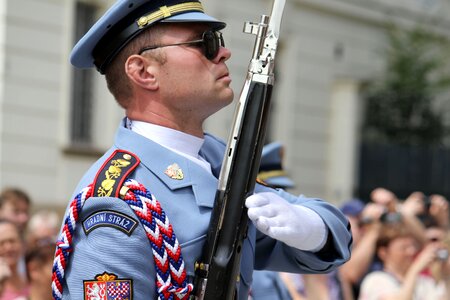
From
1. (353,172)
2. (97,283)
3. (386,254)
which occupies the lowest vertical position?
(353,172)

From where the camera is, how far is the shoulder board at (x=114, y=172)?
2.51 m

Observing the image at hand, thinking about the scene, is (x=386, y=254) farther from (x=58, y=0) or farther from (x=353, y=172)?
(x=353, y=172)

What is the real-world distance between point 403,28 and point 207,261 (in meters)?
16.2

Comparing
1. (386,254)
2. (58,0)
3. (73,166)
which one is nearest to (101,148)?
(73,166)

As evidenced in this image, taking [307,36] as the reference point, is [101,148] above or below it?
below

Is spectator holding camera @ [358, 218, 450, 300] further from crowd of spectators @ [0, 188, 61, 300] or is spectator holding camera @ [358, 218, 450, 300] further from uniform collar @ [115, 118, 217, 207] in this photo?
uniform collar @ [115, 118, 217, 207]

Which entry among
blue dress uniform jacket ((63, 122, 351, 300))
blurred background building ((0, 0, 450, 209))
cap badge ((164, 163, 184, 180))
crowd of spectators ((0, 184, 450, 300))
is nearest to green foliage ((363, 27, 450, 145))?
blurred background building ((0, 0, 450, 209))

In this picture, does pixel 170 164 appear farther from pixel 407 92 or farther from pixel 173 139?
pixel 407 92

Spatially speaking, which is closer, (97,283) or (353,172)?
(97,283)

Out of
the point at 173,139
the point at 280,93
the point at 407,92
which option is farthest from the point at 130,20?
the point at 407,92

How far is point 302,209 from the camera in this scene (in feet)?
8.72

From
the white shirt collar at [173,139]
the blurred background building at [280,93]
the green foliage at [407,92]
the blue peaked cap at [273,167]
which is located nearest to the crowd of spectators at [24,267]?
the blue peaked cap at [273,167]

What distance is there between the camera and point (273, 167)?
5203 mm

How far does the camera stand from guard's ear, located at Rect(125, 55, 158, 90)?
2.65 m
